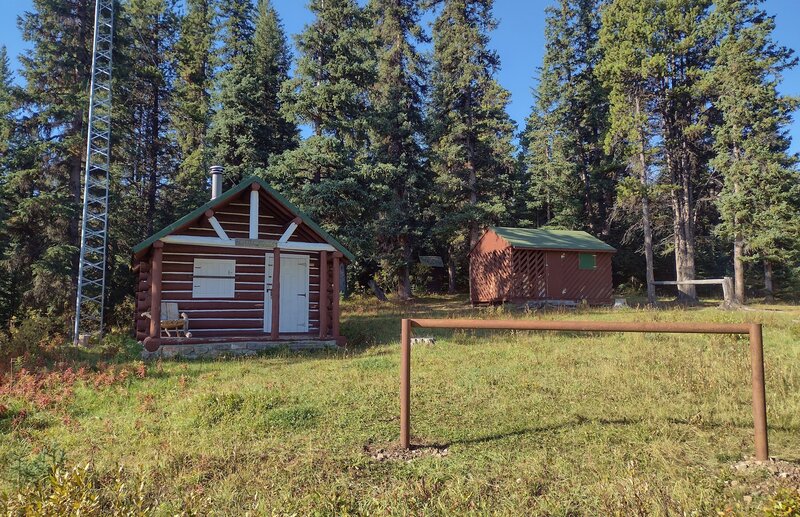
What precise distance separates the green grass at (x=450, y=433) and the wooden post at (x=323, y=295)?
322 centimetres

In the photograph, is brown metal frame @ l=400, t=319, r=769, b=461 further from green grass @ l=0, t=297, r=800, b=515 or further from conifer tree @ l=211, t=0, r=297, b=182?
conifer tree @ l=211, t=0, r=297, b=182

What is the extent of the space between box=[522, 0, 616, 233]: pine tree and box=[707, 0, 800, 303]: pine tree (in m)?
8.07

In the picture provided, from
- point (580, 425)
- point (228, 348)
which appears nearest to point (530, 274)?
point (228, 348)

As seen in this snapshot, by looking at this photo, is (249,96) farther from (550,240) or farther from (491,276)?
(550,240)

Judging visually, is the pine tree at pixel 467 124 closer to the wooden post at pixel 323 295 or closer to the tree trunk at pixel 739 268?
the tree trunk at pixel 739 268

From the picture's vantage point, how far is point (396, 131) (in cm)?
2558

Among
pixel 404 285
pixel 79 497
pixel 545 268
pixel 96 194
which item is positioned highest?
pixel 96 194

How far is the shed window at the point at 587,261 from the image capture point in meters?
23.0

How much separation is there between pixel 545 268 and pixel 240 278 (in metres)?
14.8

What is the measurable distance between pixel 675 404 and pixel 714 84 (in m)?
24.7

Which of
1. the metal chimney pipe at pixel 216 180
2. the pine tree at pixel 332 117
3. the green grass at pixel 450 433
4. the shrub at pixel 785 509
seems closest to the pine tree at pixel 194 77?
the pine tree at pixel 332 117

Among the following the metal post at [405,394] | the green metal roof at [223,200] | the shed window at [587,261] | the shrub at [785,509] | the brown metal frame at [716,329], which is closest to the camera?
the shrub at [785,509]

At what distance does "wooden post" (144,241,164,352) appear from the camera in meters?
11.0

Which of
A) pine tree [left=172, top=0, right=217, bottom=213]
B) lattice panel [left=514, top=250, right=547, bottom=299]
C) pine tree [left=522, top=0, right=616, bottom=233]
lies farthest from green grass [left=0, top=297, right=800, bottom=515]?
pine tree [left=522, top=0, right=616, bottom=233]
